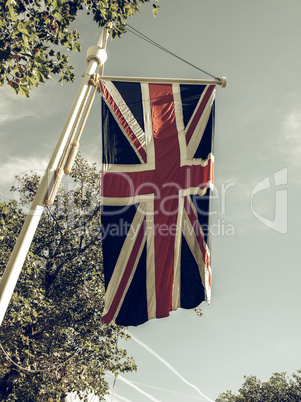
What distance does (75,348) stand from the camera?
12188mm

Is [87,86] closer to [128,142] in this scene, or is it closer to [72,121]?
[72,121]

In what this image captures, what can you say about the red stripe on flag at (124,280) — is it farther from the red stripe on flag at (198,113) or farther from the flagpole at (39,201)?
the red stripe on flag at (198,113)

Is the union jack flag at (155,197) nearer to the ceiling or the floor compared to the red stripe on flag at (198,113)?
nearer to the floor

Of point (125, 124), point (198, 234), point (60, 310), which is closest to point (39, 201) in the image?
point (125, 124)

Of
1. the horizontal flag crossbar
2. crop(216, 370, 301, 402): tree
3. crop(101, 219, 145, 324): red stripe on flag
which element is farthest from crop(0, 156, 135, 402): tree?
crop(216, 370, 301, 402): tree

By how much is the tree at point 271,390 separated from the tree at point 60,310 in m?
32.8

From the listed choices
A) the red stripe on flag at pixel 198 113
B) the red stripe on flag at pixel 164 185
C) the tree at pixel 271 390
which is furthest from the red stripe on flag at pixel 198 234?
the tree at pixel 271 390

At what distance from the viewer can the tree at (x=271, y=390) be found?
121 ft

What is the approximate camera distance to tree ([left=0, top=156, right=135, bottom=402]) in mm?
10766

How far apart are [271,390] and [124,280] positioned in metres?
43.8

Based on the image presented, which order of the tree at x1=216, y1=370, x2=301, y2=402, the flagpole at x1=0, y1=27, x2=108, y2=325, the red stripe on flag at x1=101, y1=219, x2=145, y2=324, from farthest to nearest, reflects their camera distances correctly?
1. the tree at x1=216, y1=370, x2=301, y2=402
2. the red stripe on flag at x1=101, y1=219, x2=145, y2=324
3. the flagpole at x1=0, y1=27, x2=108, y2=325

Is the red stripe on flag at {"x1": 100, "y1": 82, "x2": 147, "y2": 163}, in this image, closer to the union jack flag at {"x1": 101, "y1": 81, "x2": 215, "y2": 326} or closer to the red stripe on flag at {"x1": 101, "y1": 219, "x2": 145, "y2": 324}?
the union jack flag at {"x1": 101, "y1": 81, "x2": 215, "y2": 326}

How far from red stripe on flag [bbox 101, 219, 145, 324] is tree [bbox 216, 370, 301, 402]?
41604 millimetres

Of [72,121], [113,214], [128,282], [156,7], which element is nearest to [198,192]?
[113,214]
